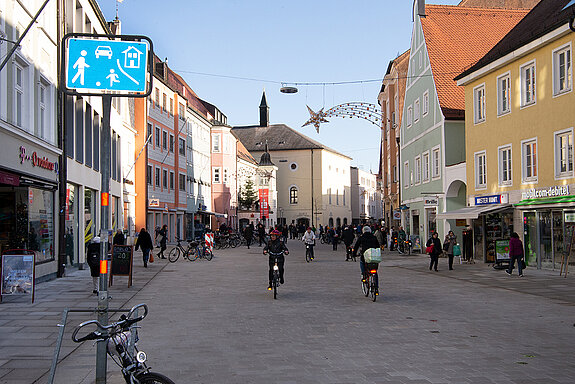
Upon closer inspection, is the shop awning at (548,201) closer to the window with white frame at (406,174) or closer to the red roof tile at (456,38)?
the red roof tile at (456,38)

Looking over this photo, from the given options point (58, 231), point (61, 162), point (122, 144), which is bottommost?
point (58, 231)

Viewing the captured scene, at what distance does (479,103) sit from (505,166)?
383cm

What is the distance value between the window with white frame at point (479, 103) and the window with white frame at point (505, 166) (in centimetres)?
244

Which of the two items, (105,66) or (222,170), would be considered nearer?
(105,66)

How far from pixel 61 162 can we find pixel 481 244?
18.3 m

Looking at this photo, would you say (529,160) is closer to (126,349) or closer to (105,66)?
(105,66)

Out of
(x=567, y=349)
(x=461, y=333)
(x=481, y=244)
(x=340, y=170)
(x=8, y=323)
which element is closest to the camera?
(x=567, y=349)

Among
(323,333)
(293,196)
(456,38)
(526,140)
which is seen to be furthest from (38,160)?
(293,196)

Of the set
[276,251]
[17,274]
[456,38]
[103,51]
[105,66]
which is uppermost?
[456,38]

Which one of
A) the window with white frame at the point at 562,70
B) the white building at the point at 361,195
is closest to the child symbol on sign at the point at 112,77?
the window with white frame at the point at 562,70

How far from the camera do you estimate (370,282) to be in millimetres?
14875

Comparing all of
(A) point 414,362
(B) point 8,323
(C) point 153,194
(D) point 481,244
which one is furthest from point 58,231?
(C) point 153,194

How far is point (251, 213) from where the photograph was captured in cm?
8206

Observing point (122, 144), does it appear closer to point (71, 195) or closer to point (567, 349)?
point (71, 195)
